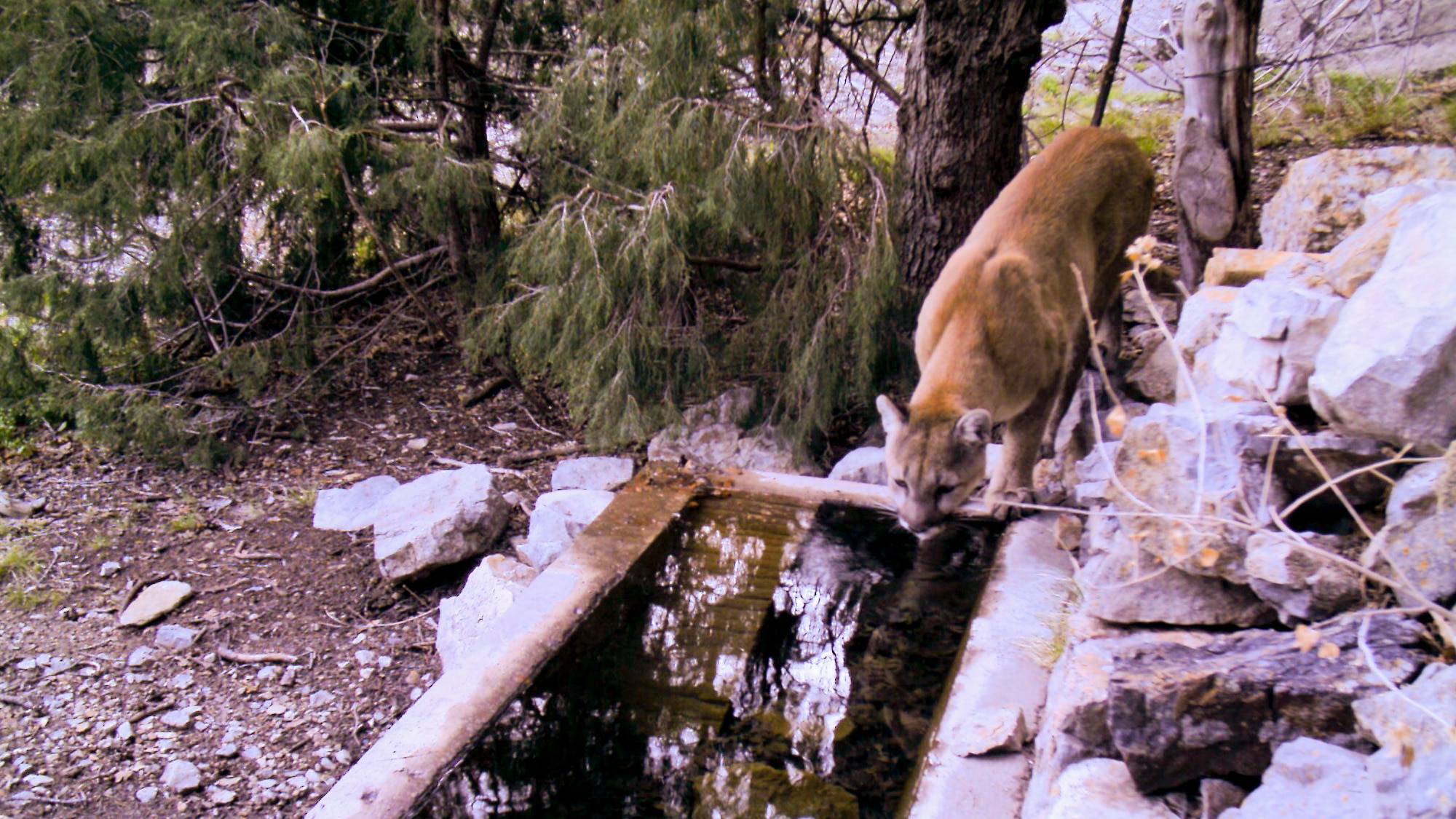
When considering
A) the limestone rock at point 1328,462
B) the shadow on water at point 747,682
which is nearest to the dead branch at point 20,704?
the shadow on water at point 747,682

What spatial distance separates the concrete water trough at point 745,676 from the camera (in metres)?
2.75

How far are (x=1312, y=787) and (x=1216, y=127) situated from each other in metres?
4.55

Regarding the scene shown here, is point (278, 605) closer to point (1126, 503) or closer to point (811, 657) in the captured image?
point (811, 657)

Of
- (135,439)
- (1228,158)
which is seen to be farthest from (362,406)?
(1228,158)

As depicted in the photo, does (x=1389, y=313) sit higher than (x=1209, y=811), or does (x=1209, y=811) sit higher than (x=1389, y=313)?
(x=1389, y=313)

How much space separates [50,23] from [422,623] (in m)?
4.35

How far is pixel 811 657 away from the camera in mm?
3514

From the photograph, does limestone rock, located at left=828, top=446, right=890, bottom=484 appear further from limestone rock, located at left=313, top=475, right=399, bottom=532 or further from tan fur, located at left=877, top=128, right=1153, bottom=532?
limestone rock, located at left=313, top=475, right=399, bottom=532

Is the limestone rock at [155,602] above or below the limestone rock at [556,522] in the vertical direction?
below

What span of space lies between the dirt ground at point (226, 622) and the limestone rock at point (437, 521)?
0.58 ft

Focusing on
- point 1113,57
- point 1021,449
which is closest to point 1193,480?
point 1021,449

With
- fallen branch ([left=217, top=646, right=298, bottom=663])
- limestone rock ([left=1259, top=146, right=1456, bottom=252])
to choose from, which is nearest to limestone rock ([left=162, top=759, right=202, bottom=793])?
fallen branch ([left=217, top=646, right=298, bottom=663])

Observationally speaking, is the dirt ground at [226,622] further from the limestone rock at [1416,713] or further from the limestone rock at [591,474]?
the limestone rock at [1416,713]

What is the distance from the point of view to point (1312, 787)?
1970mm
